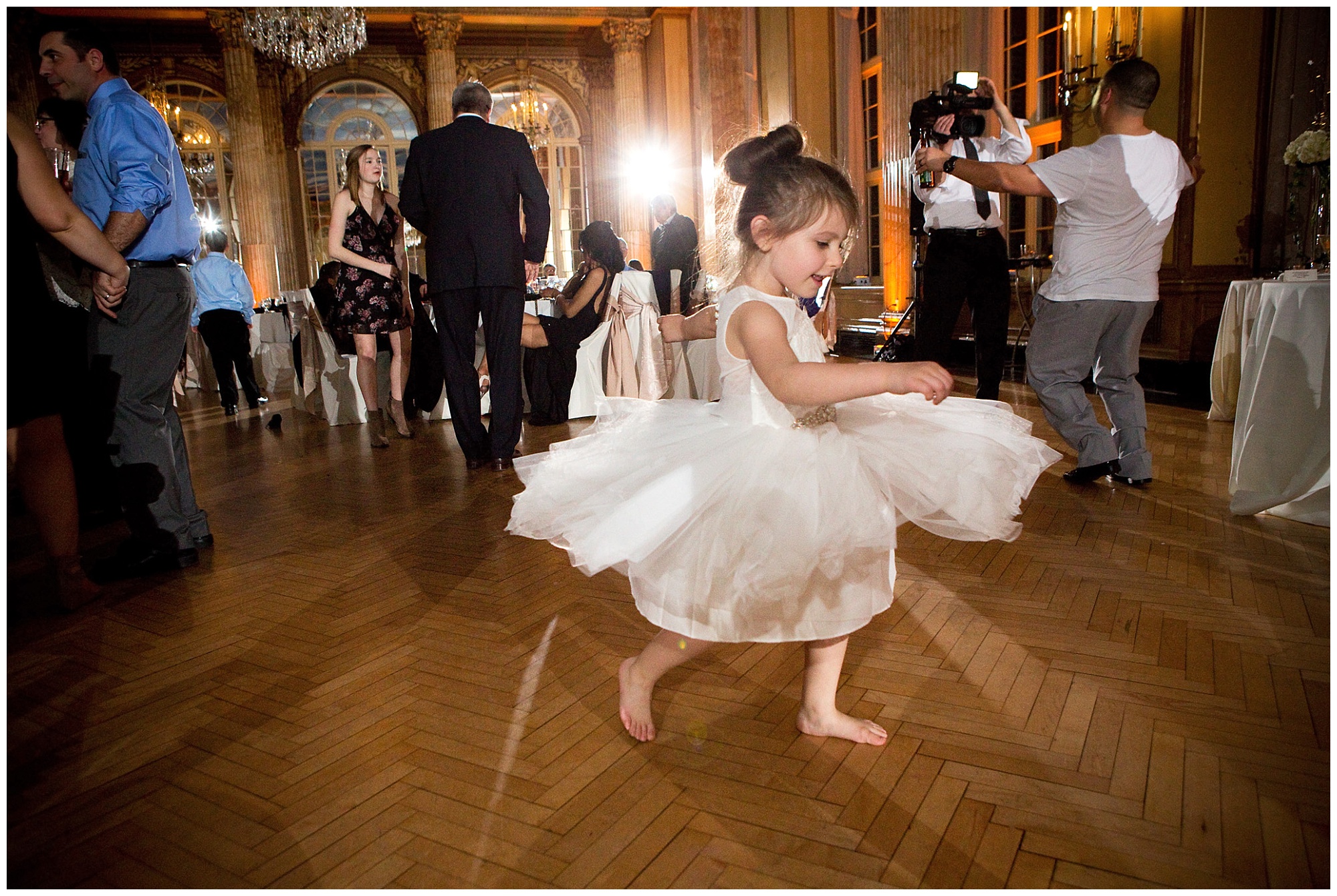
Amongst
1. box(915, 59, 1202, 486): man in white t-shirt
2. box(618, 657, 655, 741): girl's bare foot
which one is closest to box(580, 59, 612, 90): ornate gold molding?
box(915, 59, 1202, 486): man in white t-shirt

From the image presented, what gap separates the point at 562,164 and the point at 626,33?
243 cm

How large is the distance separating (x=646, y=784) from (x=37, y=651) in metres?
1.65

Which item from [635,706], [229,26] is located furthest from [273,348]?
[635,706]

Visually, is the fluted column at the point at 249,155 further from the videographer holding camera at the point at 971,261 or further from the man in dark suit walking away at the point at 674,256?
the videographer holding camera at the point at 971,261

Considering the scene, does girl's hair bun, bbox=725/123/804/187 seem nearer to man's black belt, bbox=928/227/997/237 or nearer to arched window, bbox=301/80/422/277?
man's black belt, bbox=928/227/997/237

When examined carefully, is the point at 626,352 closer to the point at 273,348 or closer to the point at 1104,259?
the point at 1104,259

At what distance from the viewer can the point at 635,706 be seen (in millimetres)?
1527

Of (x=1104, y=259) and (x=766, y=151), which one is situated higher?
(x=766, y=151)

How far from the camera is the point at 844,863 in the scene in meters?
1.15

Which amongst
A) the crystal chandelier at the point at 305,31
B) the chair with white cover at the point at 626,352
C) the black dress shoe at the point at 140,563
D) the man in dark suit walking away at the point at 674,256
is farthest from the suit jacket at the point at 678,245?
the crystal chandelier at the point at 305,31

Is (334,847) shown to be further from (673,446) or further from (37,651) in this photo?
(37,651)

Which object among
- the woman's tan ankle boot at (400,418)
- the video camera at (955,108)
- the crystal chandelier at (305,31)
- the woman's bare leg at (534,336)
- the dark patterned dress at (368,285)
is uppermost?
the crystal chandelier at (305,31)

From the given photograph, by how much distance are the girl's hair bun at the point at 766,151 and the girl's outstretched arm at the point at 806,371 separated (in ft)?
0.92

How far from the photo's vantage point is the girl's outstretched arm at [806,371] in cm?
122
